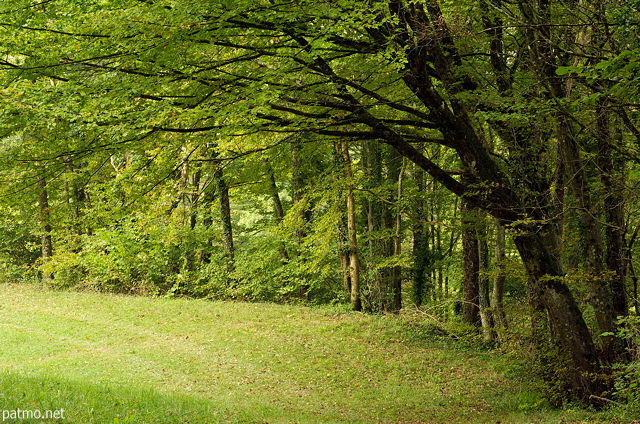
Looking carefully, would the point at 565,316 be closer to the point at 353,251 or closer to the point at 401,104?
the point at 401,104

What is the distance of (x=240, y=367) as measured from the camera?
12.1 metres

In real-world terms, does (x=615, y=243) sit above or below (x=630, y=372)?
above

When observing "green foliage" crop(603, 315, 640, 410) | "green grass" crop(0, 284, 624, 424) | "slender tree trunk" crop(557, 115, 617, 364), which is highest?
"slender tree trunk" crop(557, 115, 617, 364)

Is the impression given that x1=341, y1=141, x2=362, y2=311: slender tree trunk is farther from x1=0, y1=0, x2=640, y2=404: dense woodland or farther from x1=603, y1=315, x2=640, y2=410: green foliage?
x1=603, y1=315, x2=640, y2=410: green foliage

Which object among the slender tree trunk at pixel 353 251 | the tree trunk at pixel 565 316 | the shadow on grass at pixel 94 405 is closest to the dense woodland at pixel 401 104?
the tree trunk at pixel 565 316

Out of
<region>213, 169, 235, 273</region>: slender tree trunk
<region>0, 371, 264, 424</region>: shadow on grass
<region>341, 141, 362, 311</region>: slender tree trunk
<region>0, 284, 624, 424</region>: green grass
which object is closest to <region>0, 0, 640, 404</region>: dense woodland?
<region>0, 284, 624, 424</region>: green grass

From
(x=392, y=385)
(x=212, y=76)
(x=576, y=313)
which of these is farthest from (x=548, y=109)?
(x=392, y=385)

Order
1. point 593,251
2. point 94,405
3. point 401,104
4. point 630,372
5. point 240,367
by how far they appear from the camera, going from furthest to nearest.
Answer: point 240,367 → point 401,104 → point 593,251 → point 630,372 → point 94,405

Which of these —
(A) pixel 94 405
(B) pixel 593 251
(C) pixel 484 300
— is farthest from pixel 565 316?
(C) pixel 484 300

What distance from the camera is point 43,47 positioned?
22.6ft

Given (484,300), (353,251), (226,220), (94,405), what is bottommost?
(484,300)

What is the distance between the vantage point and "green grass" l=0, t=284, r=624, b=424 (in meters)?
7.37

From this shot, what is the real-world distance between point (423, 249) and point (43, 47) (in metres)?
16.3

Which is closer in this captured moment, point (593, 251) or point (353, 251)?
point (593, 251)
